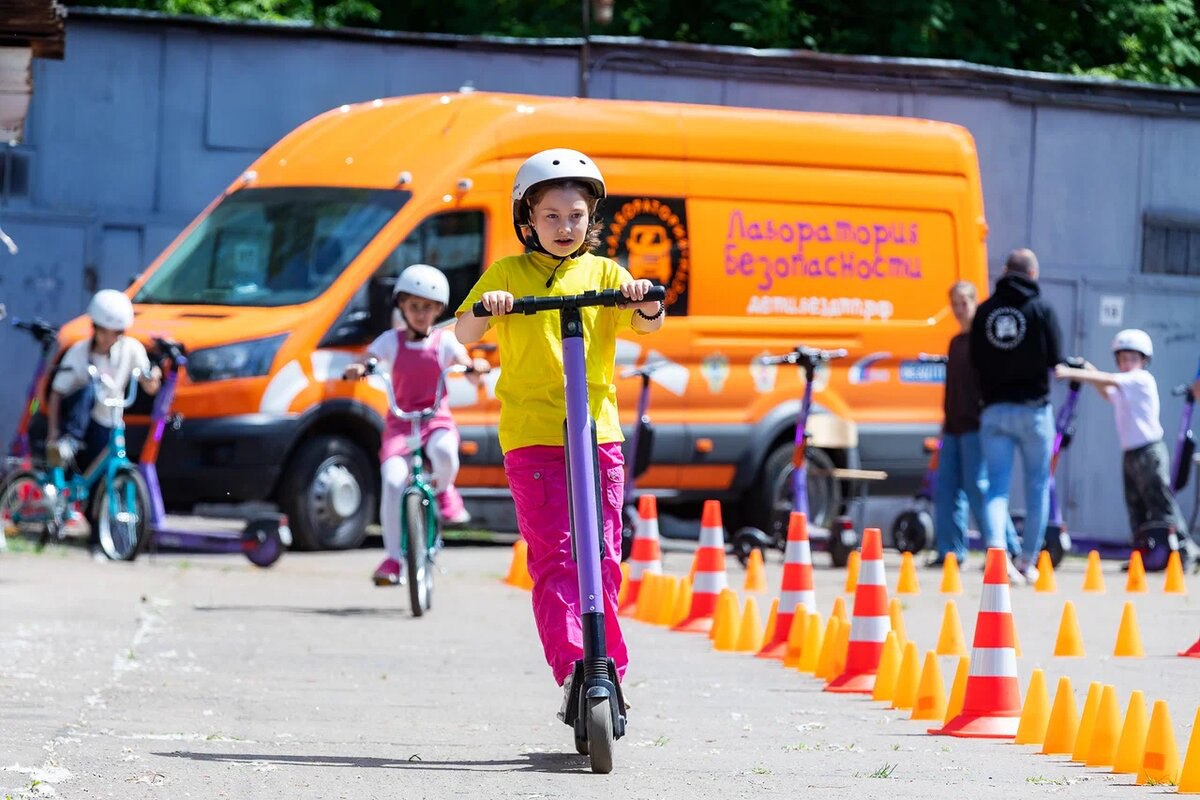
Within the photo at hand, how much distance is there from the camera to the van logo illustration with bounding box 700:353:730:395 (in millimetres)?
17188

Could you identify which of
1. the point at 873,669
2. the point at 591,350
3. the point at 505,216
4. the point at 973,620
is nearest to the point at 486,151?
the point at 505,216

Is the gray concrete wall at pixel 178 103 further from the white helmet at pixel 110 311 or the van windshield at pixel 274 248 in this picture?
the white helmet at pixel 110 311

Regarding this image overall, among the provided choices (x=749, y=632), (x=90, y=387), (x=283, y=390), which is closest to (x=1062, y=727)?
(x=749, y=632)

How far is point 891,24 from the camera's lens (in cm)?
2644

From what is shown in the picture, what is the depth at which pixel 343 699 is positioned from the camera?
8.45m

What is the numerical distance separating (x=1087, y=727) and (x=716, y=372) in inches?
406

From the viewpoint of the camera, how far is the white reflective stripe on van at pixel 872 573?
905 centimetres

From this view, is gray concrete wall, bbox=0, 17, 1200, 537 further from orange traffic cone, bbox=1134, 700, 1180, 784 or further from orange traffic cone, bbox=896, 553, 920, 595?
orange traffic cone, bbox=1134, 700, 1180, 784

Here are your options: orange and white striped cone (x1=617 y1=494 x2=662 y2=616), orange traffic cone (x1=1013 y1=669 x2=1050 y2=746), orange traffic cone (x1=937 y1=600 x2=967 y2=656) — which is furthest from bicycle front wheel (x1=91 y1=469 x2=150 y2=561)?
orange traffic cone (x1=1013 y1=669 x2=1050 y2=746)

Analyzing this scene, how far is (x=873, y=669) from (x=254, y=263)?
7.85 meters

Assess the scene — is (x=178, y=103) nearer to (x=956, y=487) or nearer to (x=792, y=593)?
(x=956, y=487)

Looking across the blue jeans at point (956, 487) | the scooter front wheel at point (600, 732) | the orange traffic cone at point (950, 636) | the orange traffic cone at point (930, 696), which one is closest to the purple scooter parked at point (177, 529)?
the blue jeans at point (956, 487)

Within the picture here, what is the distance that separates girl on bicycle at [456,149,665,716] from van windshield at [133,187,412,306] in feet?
28.5

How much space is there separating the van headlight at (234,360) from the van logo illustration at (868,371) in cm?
443
